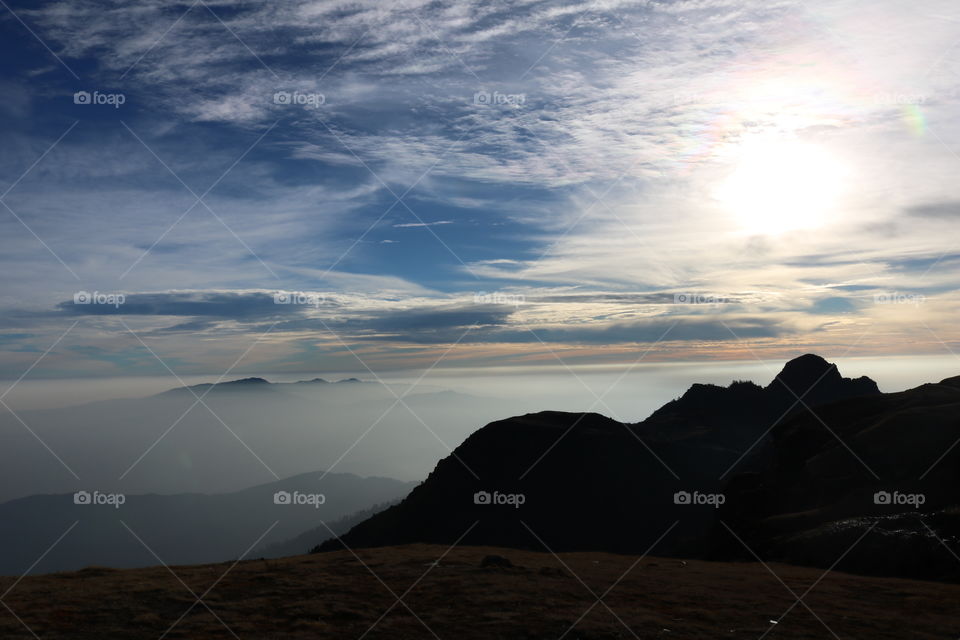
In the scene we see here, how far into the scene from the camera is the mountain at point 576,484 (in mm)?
124688

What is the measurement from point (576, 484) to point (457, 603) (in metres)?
116

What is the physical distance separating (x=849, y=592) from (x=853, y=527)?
15427mm

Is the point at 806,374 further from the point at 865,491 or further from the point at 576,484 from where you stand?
the point at 865,491

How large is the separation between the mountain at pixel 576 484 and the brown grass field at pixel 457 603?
75146 millimetres

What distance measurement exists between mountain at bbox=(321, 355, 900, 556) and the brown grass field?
75146 mm

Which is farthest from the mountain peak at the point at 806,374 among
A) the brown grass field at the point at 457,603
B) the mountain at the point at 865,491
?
the brown grass field at the point at 457,603

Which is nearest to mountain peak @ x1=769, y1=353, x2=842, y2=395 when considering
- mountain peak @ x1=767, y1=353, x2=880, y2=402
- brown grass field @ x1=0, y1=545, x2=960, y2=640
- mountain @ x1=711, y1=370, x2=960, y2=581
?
mountain peak @ x1=767, y1=353, x2=880, y2=402

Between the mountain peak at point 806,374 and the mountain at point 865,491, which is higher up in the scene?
the mountain peak at point 806,374

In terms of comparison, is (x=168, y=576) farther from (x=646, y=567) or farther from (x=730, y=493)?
(x=730, y=493)

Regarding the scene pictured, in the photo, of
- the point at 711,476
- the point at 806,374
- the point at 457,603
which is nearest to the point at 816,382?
the point at 806,374

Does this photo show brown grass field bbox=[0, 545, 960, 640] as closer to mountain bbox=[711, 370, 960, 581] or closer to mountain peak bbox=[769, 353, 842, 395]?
mountain bbox=[711, 370, 960, 581]

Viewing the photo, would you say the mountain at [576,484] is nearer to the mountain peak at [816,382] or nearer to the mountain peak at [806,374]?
the mountain peak at [816,382]

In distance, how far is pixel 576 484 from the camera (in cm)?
13738

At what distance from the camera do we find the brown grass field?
22.7 meters
